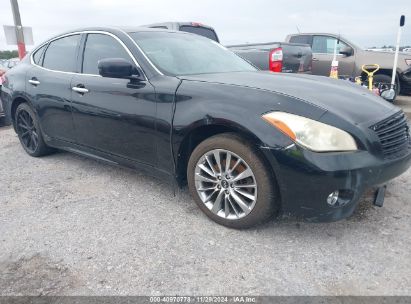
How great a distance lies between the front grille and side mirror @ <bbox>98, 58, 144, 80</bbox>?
1.95 metres

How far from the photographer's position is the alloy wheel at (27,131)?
4512 millimetres

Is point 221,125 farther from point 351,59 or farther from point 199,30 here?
point 351,59

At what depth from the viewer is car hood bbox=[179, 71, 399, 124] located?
2447 mm

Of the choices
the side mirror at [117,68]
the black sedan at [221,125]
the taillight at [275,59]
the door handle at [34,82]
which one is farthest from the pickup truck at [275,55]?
the side mirror at [117,68]

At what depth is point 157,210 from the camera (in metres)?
3.10

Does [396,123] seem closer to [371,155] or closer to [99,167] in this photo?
[371,155]

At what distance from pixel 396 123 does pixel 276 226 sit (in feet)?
3.94

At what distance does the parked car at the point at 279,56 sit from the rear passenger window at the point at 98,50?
3.77m

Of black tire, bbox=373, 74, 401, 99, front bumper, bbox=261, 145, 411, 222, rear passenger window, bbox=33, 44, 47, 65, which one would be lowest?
black tire, bbox=373, 74, 401, 99

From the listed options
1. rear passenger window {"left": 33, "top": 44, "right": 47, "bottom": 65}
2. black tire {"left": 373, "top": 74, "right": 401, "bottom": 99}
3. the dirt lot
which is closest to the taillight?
black tire {"left": 373, "top": 74, "right": 401, "bottom": 99}

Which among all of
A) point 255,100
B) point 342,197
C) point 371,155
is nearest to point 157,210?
point 255,100

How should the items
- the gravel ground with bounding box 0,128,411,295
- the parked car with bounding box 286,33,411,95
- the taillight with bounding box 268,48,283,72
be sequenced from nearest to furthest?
the gravel ground with bounding box 0,128,411,295
the taillight with bounding box 268,48,283,72
the parked car with bounding box 286,33,411,95

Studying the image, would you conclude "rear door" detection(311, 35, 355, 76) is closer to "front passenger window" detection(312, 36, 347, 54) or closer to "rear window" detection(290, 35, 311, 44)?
"front passenger window" detection(312, 36, 347, 54)

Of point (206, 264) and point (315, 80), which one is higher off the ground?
point (315, 80)
